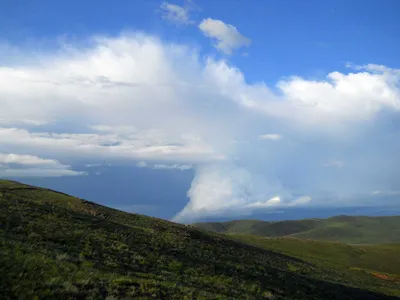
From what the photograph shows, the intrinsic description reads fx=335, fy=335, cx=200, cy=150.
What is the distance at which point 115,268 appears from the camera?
21.0 m

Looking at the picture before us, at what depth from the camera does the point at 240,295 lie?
23.3m

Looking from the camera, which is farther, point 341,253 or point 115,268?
point 341,253

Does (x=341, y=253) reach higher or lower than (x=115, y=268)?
lower

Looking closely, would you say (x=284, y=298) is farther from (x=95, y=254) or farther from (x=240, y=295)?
(x=95, y=254)

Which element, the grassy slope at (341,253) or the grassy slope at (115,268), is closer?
the grassy slope at (115,268)

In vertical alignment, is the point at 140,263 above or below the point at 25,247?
below

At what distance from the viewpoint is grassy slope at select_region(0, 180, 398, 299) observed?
45.5 ft

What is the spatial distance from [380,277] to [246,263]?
4474cm

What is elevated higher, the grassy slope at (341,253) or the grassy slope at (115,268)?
the grassy slope at (115,268)

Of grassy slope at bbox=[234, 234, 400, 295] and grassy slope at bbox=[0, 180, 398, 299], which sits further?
grassy slope at bbox=[234, 234, 400, 295]

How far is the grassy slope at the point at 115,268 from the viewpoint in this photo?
45.5 ft

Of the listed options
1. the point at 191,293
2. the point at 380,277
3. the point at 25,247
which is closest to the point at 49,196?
the point at 25,247

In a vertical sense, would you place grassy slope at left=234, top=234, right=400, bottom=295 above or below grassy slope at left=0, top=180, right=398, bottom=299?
below

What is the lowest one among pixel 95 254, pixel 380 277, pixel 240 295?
pixel 380 277
